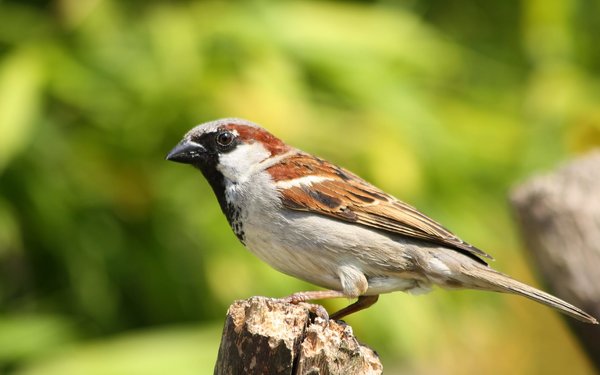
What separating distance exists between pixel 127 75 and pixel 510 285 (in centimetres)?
281

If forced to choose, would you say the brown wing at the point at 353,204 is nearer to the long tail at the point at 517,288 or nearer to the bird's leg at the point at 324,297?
the long tail at the point at 517,288

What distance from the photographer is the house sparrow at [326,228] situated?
286 centimetres

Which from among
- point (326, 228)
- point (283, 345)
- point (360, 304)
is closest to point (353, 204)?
point (326, 228)

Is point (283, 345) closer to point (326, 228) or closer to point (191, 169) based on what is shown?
point (326, 228)

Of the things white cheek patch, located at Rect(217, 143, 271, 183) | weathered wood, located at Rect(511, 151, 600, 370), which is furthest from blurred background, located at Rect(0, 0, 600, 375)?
white cheek patch, located at Rect(217, 143, 271, 183)

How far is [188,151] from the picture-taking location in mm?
3000

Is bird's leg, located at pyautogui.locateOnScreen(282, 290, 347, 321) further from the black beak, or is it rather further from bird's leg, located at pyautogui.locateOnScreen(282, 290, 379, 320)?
the black beak

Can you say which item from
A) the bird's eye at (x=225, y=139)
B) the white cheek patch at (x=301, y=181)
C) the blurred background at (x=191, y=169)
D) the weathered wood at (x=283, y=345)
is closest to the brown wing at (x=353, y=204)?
the white cheek patch at (x=301, y=181)

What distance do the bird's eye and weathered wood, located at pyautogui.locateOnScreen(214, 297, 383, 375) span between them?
73 cm

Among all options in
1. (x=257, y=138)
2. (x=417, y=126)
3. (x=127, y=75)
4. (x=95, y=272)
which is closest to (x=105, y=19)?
(x=127, y=75)

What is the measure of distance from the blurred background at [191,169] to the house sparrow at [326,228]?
170 centimetres

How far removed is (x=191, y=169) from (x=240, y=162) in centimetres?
214

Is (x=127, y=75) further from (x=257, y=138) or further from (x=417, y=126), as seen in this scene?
(x=257, y=138)

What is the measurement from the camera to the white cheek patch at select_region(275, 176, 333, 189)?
296 centimetres
